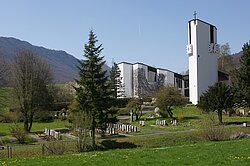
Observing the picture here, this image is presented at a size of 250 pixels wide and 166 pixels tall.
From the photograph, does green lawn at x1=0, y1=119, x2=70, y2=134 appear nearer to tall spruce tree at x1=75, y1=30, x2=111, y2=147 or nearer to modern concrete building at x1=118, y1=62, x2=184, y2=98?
tall spruce tree at x1=75, y1=30, x2=111, y2=147

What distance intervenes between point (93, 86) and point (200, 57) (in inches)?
1610

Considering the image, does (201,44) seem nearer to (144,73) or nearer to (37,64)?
(144,73)

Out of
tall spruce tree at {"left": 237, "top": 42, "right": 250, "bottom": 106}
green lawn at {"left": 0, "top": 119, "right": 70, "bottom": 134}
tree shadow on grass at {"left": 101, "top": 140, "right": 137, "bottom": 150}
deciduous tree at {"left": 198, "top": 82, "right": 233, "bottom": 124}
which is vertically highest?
tall spruce tree at {"left": 237, "top": 42, "right": 250, "bottom": 106}

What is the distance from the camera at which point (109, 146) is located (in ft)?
101

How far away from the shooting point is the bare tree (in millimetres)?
46500

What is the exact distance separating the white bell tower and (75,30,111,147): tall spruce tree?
127ft

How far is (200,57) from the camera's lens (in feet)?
239

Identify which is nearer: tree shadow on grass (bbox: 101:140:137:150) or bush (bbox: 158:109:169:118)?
tree shadow on grass (bbox: 101:140:137:150)

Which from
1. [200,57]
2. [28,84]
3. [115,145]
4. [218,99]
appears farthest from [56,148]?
[200,57]

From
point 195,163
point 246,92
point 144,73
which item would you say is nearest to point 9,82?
point 246,92

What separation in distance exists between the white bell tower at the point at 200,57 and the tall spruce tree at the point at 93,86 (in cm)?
3878

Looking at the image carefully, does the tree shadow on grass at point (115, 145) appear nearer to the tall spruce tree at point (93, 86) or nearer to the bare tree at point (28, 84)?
the tall spruce tree at point (93, 86)

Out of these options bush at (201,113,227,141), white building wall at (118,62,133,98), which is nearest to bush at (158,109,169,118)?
bush at (201,113,227,141)

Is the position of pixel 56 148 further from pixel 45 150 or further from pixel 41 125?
pixel 41 125
